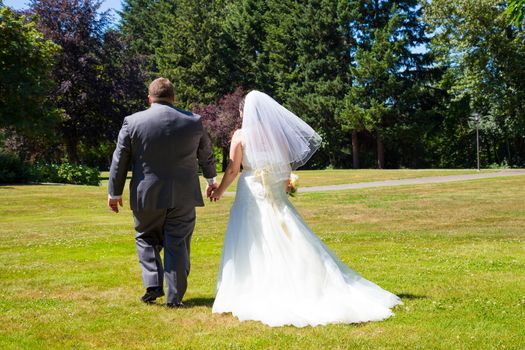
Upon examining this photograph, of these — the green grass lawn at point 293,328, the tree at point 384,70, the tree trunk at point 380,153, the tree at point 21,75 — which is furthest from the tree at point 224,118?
the green grass lawn at point 293,328

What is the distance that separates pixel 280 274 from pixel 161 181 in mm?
1529

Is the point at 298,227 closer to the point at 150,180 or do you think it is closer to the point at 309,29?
the point at 150,180

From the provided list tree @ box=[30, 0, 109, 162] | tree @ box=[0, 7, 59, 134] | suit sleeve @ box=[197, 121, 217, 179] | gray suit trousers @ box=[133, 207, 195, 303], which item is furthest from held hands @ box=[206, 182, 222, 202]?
tree @ box=[30, 0, 109, 162]

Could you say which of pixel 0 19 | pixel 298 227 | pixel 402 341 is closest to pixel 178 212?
pixel 298 227

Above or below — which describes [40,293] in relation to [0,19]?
below

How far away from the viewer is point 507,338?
16.8 ft

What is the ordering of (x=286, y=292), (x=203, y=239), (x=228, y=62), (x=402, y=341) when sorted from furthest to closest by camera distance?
(x=228, y=62) → (x=203, y=239) → (x=286, y=292) → (x=402, y=341)

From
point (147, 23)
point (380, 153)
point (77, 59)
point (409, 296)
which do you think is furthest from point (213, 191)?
point (147, 23)

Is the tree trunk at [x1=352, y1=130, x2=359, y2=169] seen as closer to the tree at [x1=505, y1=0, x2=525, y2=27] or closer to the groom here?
the tree at [x1=505, y1=0, x2=525, y2=27]

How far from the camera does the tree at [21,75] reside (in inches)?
1168

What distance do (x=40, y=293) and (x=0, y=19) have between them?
25928 mm

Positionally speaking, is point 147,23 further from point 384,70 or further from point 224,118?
point 384,70

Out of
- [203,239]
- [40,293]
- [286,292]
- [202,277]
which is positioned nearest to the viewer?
[286,292]

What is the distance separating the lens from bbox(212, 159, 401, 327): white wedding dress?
586 cm
